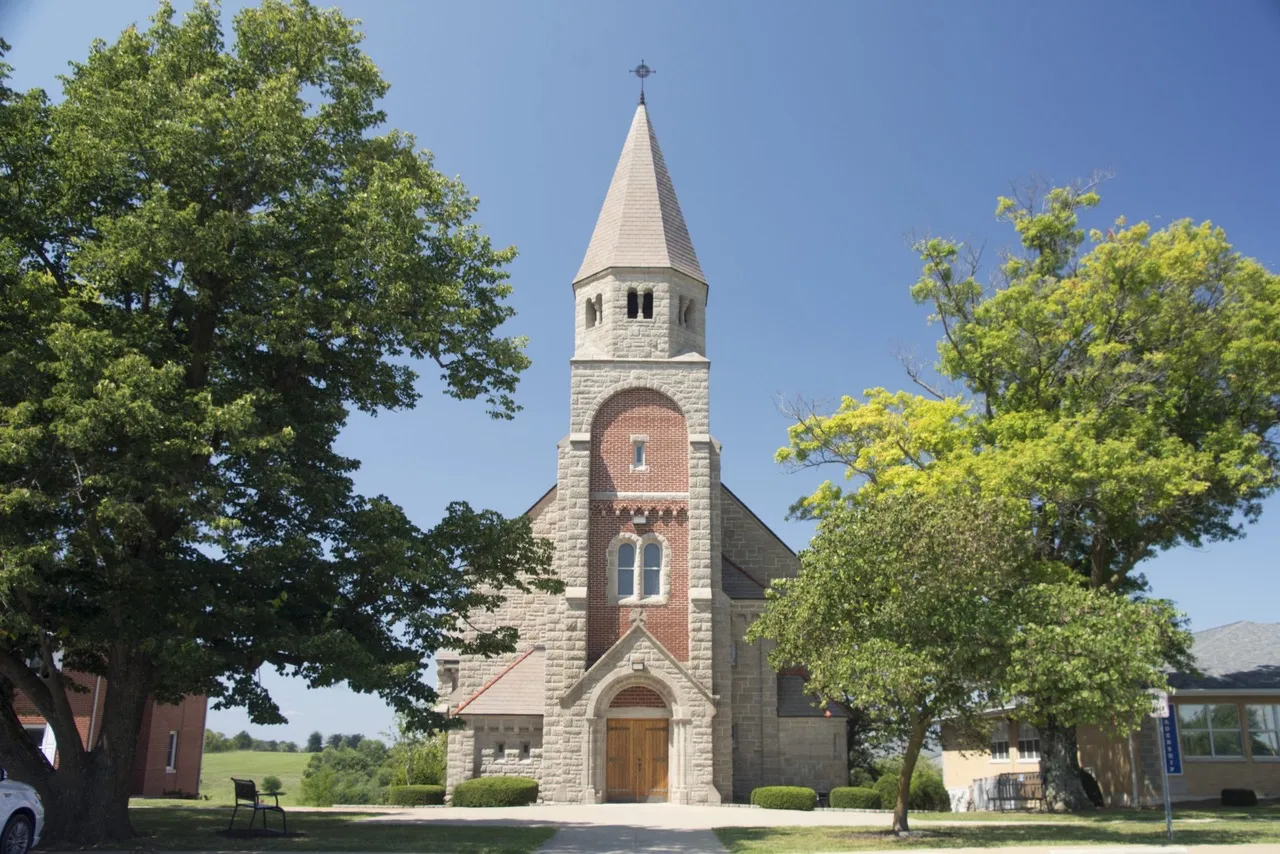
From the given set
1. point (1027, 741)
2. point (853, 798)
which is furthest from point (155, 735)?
point (1027, 741)

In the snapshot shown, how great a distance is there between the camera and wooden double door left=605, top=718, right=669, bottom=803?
30547 mm

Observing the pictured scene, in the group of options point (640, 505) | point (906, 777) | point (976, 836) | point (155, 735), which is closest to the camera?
point (976, 836)

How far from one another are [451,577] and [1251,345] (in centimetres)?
2008

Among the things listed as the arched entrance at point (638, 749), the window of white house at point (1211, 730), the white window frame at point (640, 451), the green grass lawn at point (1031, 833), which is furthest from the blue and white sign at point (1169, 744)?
the white window frame at point (640, 451)

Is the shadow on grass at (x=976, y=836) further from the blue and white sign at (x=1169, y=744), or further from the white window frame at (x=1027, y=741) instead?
the white window frame at (x=1027, y=741)

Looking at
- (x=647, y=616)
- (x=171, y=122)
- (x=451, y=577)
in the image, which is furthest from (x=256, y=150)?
(x=647, y=616)

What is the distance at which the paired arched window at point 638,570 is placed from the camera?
32125 mm

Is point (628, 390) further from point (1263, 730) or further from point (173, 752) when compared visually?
point (1263, 730)

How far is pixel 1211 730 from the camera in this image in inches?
1200

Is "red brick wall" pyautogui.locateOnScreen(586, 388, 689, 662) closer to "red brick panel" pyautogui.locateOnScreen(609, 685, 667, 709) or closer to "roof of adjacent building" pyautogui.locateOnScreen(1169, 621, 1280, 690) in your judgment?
"red brick panel" pyautogui.locateOnScreen(609, 685, 667, 709)

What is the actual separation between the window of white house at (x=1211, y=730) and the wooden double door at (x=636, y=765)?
1524 centimetres

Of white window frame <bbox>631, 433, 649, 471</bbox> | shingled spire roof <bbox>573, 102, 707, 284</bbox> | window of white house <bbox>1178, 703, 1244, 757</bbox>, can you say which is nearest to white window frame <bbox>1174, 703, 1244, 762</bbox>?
window of white house <bbox>1178, 703, 1244, 757</bbox>

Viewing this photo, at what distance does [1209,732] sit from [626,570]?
58.0 ft

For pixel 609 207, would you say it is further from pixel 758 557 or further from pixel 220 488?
pixel 220 488
